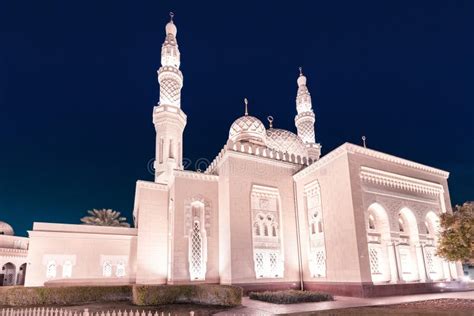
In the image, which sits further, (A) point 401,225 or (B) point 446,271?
(A) point 401,225

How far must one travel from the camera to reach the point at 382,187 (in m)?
16.0

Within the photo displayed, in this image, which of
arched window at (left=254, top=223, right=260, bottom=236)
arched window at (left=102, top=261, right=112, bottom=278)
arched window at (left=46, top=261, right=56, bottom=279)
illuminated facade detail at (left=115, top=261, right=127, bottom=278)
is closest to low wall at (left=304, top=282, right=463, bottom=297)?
arched window at (left=254, top=223, right=260, bottom=236)

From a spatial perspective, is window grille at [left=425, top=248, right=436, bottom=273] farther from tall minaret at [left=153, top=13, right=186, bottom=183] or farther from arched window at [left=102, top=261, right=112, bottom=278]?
arched window at [left=102, top=261, right=112, bottom=278]

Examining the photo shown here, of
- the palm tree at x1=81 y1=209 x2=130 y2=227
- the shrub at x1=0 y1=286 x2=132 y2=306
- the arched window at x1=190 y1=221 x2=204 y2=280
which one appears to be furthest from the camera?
the palm tree at x1=81 y1=209 x2=130 y2=227

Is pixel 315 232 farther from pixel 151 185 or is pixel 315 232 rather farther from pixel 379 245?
pixel 151 185

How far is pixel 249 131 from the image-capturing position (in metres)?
22.0

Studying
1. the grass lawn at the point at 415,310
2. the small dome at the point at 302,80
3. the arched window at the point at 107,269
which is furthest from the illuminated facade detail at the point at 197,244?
the small dome at the point at 302,80

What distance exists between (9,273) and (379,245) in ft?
99.5

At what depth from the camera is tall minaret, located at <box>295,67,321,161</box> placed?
2755 centimetres

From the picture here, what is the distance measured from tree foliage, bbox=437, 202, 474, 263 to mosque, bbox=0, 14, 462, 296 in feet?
7.42

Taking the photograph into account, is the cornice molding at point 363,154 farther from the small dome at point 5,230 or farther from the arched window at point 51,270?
the small dome at point 5,230

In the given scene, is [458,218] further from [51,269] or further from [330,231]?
[51,269]

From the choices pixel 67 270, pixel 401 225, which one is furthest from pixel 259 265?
pixel 67 270

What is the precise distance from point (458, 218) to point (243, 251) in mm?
9049
